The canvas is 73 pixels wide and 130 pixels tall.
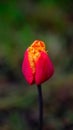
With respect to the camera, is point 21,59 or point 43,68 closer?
point 43,68

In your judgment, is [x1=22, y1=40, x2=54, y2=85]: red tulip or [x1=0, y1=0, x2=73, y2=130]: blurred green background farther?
[x1=0, y1=0, x2=73, y2=130]: blurred green background

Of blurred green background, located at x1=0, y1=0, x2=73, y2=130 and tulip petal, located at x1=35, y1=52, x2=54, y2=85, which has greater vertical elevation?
tulip petal, located at x1=35, y1=52, x2=54, y2=85

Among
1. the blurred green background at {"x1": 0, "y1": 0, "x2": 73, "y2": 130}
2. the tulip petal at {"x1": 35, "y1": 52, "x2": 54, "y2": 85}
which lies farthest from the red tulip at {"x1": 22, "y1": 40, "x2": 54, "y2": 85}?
the blurred green background at {"x1": 0, "y1": 0, "x2": 73, "y2": 130}

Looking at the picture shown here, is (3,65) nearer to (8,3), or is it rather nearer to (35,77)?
(8,3)

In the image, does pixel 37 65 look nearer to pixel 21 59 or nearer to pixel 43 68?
pixel 43 68

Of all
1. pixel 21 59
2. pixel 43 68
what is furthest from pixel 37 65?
pixel 21 59

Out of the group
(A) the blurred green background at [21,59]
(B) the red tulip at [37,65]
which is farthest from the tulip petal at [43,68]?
(A) the blurred green background at [21,59]

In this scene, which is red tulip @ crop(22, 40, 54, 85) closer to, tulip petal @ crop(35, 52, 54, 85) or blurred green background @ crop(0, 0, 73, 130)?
tulip petal @ crop(35, 52, 54, 85)
